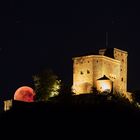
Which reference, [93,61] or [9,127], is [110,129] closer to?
[9,127]

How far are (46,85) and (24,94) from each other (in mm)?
4626

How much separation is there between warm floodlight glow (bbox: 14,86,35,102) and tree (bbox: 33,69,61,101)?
182 cm

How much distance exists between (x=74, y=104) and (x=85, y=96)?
278 inches

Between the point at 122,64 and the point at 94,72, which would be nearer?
the point at 94,72

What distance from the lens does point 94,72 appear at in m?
114

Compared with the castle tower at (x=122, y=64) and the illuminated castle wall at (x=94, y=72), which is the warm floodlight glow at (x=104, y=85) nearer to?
the illuminated castle wall at (x=94, y=72)

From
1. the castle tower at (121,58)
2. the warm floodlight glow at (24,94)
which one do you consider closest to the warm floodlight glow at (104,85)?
the castle tower at (121,58)

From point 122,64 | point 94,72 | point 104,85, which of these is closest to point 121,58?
point 122,64

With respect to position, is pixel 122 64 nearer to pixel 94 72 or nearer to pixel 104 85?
pixel 94 72

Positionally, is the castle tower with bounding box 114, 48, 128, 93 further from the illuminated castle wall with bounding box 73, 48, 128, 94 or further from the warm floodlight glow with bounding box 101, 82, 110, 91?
the warm floodlight glow with bounding box 101, 82, 110, 91

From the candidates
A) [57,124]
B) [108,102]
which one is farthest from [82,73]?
[57,124]

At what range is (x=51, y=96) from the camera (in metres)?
112

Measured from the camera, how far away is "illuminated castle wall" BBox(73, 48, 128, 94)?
374ft

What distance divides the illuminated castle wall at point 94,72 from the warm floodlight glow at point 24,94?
6689 mm
